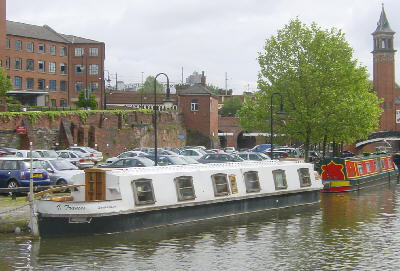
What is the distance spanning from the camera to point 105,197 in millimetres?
20703

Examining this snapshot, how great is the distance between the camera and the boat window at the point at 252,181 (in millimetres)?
26281

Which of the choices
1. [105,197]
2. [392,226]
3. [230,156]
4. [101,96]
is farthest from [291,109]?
[101,96]

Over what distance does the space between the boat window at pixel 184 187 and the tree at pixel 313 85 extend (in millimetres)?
20654

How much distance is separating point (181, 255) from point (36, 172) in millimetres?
11543

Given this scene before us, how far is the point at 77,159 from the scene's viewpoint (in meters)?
42.7

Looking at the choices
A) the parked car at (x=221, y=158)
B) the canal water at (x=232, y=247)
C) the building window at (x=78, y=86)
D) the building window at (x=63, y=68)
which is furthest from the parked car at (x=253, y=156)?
the building window at (x=63, y=68)

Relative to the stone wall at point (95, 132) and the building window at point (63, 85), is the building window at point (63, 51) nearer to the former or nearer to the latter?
the building window at point (63, 85)

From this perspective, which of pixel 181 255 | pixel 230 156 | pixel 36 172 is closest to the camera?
pixel 181 255

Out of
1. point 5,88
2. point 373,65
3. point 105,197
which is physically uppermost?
point 373,65

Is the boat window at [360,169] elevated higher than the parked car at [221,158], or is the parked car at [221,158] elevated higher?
the parked car at [221,158]

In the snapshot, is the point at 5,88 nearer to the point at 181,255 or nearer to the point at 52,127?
the point at 52,127

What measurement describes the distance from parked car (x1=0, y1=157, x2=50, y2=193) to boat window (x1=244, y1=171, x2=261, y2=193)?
8543 millimetres

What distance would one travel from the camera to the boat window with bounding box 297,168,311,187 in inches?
1161

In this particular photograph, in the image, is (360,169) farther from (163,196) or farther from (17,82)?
(17,82)
